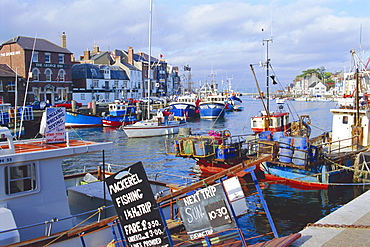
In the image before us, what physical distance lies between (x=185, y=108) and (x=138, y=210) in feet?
206

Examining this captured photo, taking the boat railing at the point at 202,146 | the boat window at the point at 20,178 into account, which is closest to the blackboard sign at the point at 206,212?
the boat window at the point at 20,178

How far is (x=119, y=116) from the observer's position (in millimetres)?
55812

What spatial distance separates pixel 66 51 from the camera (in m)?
63.4

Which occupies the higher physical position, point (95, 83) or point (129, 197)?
point (95, 83)

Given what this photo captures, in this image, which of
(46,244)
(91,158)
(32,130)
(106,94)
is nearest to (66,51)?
(106,94)

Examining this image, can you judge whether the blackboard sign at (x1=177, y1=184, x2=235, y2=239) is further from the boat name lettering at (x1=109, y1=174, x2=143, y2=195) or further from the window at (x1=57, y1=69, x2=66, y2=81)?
the window at (x1=57, y1=69, x2=66, y2=81)

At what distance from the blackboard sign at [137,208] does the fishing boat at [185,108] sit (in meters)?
59.9

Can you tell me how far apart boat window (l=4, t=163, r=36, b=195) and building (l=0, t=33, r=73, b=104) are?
49888mm

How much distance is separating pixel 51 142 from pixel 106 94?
69.5m

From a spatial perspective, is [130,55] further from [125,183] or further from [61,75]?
[125,183]

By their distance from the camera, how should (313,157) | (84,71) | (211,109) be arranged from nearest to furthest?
(313,157) < (211,109) < (84,71)

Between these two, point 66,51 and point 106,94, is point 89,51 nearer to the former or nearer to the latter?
point 106,94

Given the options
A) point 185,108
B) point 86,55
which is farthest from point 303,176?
point 86,55

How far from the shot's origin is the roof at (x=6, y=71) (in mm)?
52200
